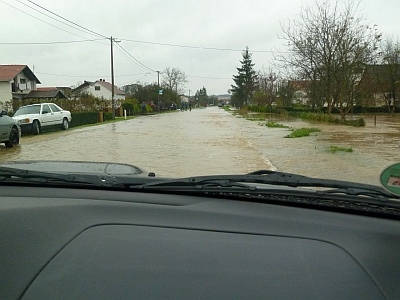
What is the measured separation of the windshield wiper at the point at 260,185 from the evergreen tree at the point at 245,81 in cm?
7289

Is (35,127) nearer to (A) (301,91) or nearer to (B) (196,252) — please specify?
(B) (196,252)

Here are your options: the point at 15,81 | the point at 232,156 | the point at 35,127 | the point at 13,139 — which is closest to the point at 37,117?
the point at 35,127

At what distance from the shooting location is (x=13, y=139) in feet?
45.7

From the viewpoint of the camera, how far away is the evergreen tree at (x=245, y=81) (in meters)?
74.2

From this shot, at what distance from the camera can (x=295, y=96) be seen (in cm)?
5156

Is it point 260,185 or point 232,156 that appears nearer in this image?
point 260,185

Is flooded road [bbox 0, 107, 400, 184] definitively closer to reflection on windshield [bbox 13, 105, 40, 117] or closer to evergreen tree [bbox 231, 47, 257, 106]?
reflection on windshield [bbox 13, 105, 40, 117]

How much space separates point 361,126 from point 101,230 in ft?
84.3

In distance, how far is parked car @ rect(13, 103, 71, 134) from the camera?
18469mm

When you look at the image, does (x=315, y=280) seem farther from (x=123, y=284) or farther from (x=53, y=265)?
(x=53, y=265)

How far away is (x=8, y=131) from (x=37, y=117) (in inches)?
238

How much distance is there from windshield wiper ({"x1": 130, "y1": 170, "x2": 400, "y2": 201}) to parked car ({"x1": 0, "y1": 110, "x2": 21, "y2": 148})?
41.9 feet

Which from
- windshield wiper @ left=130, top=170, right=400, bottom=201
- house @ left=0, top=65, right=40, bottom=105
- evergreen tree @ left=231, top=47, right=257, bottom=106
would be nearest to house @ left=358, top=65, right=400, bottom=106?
evergreen tree @ left=231, top=47, right=257, bottom=106

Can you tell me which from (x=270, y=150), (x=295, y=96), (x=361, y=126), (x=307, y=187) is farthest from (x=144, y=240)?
(x=295, y=96)
